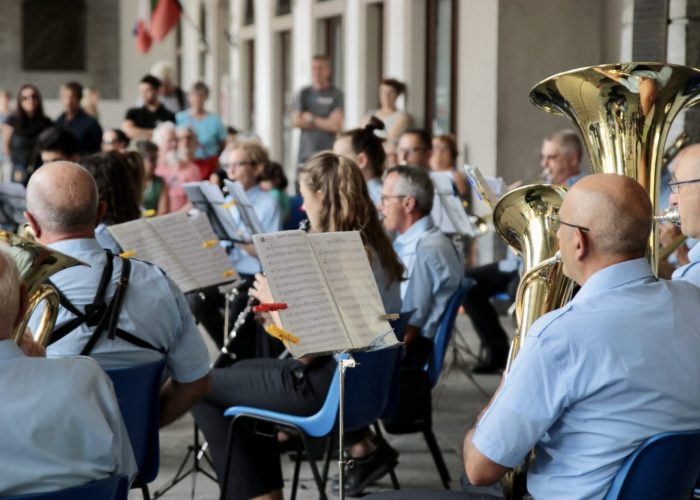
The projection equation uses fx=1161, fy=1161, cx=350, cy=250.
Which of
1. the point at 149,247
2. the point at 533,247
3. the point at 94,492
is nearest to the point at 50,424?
the point at 94,492

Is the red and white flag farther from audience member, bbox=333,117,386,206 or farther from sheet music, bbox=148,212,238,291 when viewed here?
sheet music, bbox=148,212,238,291

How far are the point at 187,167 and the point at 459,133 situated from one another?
241 centimetres

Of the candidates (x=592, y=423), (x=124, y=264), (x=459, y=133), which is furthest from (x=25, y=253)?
(x=459, y=133)

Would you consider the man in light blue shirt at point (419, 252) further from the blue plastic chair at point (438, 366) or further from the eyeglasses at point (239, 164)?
the eyeglasses at point (239, 164)

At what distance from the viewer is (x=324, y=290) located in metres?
3.41

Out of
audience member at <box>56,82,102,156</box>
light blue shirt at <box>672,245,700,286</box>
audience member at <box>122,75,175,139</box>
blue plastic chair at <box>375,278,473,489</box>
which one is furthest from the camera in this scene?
audience member at <box>122,75,175,139</box>

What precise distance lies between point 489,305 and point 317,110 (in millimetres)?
4302

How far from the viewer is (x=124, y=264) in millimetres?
3441

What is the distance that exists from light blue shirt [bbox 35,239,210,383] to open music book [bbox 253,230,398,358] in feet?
1.29

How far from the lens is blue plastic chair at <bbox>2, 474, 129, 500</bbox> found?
7.18 ft

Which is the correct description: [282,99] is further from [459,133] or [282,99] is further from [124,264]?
[124,264]

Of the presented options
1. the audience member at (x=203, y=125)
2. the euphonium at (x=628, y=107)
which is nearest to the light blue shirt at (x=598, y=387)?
the euphonium at (x=628, y=107)

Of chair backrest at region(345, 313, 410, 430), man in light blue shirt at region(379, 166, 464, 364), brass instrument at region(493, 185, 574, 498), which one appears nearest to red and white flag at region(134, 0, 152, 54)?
man in light blue shirt at region(379, 166, 464, 364)

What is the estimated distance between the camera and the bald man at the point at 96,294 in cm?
340
